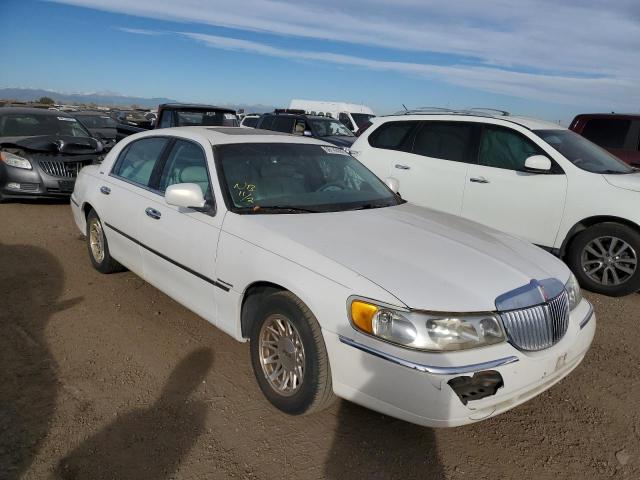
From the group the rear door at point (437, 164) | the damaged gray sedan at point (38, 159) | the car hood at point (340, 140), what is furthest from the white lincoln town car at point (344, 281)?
the car hood at point (340, 140)

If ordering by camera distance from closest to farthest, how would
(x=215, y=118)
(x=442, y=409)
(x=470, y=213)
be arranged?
(x=442, y=409)
(x=470, y=213)
(x=215, y=118)

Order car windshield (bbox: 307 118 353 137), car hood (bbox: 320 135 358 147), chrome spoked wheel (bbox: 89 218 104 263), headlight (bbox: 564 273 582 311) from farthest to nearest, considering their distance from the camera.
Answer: car windshield (bbox: 307 118 353 137) → car hood (bbox: 320 135 358 147) → chrome spoked wheel (bbox: 89 218 104 263) → headlight (bbox: 564 273 582 311)

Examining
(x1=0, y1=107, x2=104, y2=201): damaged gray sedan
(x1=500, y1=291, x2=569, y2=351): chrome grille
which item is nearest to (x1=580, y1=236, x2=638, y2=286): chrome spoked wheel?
(x1=500, y1=291, x2=569, y2=351): chrome grille

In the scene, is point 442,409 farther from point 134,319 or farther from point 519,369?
point 134,319

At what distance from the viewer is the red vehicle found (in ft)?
29.3

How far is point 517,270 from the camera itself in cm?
288

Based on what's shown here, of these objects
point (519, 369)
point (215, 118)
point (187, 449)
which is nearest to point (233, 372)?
point (187, 449)

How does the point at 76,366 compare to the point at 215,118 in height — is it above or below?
below

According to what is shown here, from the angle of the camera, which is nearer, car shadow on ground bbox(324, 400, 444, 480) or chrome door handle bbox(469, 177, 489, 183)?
car shadow on ground bbox(324, 400, 444, 480)

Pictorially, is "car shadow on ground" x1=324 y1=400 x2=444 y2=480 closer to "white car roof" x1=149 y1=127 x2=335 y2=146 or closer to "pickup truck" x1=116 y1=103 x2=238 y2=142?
"white car roof" x1=149 y1=127 x2=335 y2=146

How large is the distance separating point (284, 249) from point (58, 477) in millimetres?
1564

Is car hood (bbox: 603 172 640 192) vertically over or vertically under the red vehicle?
under

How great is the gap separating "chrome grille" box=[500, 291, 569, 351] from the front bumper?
0.17 feet

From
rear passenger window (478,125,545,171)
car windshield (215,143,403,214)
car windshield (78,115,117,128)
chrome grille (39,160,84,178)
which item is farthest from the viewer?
car windshield (78,115,117,128)
